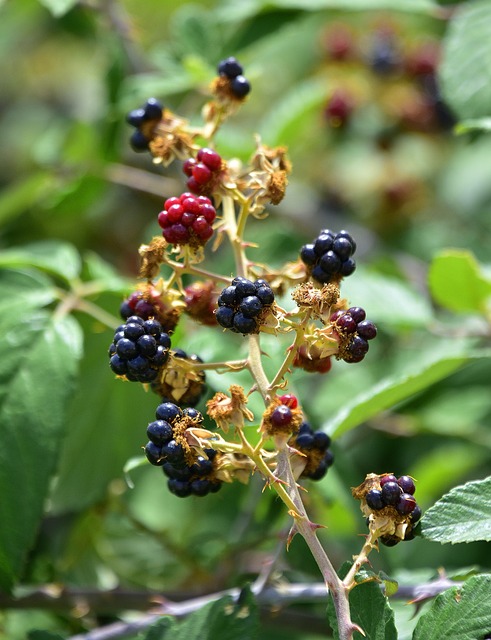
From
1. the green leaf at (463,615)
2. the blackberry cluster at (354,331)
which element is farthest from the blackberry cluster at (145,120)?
the green leaf at (463,615)

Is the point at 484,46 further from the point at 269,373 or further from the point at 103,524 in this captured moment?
the point at 103,524

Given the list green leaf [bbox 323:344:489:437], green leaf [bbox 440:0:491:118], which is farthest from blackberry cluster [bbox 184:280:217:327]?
green leaf [bbox 440:0:491:118]

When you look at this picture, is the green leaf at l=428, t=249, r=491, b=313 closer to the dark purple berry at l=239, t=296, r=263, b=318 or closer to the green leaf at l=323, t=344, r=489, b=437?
the green leaf at l=323, t=344, r=489, b=437

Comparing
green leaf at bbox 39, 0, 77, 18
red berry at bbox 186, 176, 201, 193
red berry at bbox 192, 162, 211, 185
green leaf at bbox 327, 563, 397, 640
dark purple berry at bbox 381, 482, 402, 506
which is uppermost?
green leaf at bbox 39, 0, 77, 18

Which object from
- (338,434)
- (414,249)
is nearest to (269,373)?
(338,434)

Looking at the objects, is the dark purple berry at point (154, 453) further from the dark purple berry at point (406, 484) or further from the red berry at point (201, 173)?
the red berry at point (201, 173)
